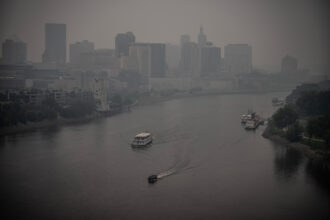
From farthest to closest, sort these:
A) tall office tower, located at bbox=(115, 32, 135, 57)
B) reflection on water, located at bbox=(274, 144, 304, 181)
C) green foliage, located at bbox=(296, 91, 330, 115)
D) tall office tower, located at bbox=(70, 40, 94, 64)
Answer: tall office tower, located at bbox=(70, 40, 94, 64), tall office tower, located at bbox=(115, 32, 135, 57), green foliage, located at bbox=(296, 91, 330, 115), reflection on water, located at bbox=(274, 144, 304, 181)

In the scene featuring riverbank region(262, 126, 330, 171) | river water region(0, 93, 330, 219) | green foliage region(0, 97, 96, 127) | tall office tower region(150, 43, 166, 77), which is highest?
tall office tower region(150, 43, 166, 77)

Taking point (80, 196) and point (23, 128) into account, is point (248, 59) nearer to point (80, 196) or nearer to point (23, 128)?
point (23, 128)

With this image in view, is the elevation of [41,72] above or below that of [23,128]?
above

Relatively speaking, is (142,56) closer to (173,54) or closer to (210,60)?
(210,60)

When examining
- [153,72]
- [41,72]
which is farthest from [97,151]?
[153,72]

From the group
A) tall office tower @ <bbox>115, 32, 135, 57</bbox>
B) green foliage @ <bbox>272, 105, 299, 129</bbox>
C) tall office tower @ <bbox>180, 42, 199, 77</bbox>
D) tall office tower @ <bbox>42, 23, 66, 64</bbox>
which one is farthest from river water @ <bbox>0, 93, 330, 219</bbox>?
tall office tower @ <bbox>42, 23, 66, 64</bbox>

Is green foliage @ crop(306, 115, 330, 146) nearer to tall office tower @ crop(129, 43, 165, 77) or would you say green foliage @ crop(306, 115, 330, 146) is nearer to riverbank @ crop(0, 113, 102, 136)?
riverbank @ crop(0, 113, 102, 136)
